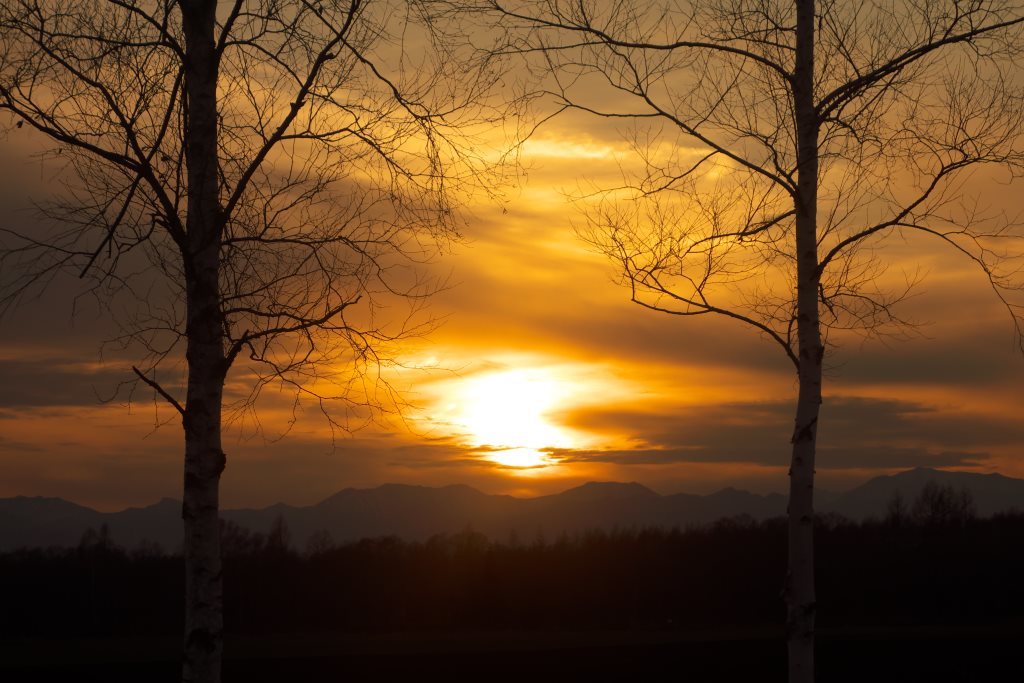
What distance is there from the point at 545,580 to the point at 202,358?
5024 centimetres

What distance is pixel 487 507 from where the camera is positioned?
160m

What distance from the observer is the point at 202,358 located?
25.3 ft

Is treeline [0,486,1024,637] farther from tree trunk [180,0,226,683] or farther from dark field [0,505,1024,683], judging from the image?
tree trunk [180,0,226,683]

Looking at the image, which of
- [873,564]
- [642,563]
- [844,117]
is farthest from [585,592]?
[844,117]

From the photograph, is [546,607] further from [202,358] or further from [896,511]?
[202,358]

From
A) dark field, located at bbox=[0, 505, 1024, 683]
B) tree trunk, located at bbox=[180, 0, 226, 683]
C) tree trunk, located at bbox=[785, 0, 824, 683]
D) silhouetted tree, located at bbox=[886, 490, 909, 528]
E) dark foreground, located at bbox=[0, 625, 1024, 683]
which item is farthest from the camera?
silhouetted tree, located at bbox=[886, 490, 909, 528]

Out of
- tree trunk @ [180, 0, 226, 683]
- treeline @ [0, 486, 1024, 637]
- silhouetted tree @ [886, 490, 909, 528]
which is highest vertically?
tree trunk @ [180, 0, 226, 683]

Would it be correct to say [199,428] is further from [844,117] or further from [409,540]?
[409,540]

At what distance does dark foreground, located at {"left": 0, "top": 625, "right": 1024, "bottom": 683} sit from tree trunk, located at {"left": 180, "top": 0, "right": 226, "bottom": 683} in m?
22.5

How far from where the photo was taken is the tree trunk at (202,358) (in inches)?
288

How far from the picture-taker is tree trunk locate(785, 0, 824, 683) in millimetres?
8867

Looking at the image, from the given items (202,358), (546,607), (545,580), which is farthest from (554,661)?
(202,358)

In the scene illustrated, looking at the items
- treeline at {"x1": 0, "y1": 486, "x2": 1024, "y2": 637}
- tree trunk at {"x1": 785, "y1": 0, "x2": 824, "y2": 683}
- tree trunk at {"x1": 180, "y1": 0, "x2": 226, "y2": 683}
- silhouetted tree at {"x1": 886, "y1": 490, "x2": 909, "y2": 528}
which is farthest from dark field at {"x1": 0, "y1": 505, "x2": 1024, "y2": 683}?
tree trunk at {"x1": 180, "y1": 0, "x2": 226, "y2": 683}

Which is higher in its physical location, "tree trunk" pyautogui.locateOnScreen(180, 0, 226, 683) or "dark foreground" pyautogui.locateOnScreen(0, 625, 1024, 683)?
"tree trunk" pyautogui.locateOnScreen(180, 0, 226, 683)
